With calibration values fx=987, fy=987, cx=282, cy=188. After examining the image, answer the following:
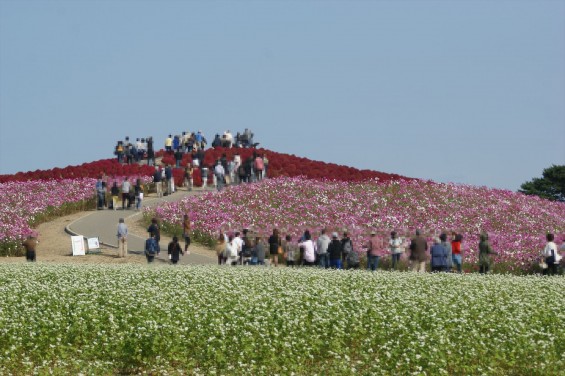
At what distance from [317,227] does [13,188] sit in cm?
1843

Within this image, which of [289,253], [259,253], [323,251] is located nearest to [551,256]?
[323,251]

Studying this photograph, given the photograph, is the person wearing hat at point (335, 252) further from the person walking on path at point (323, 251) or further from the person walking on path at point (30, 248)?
the person walking on path at point (30, 248)

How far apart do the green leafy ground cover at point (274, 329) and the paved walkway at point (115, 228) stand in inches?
549

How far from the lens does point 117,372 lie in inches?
631

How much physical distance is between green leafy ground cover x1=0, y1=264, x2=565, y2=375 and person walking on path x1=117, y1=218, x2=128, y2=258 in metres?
12.7

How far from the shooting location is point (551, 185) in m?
74.4

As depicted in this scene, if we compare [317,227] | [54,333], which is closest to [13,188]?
[317,227]

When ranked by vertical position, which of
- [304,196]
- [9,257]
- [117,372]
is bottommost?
[117,372]

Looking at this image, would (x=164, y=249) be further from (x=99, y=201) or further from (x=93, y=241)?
(x=99, y=201)

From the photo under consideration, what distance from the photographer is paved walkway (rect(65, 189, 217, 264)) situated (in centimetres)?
3732

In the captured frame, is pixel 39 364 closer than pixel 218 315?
Yes

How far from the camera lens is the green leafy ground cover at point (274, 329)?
1552 centimetres

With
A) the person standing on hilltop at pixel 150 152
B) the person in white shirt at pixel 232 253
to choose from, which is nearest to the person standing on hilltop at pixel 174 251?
the person in white shirt at pixel 232 253

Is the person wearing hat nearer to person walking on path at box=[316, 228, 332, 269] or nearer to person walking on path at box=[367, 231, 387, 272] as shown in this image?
person walking on path at box=[316, 228, 332, 269]
